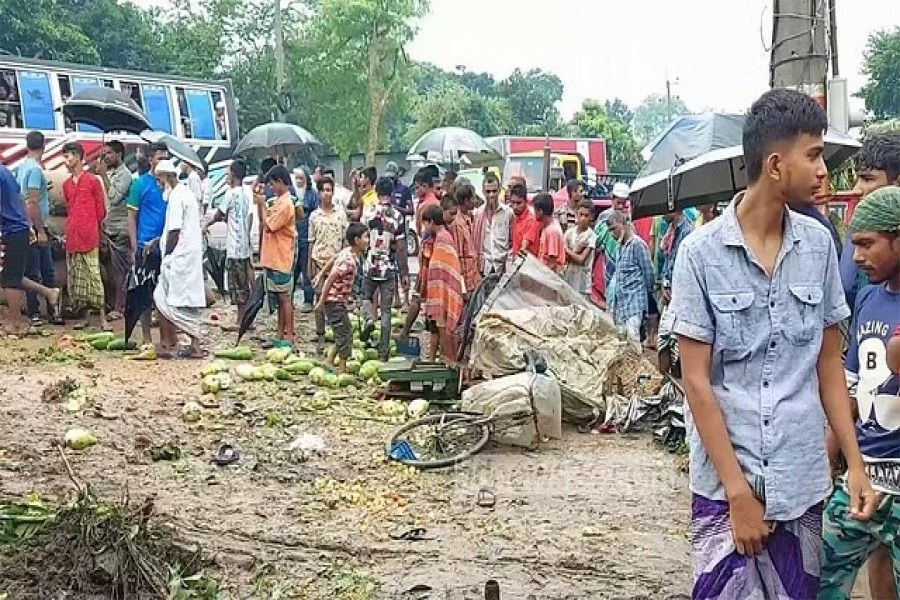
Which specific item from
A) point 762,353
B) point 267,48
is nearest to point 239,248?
point 762,353

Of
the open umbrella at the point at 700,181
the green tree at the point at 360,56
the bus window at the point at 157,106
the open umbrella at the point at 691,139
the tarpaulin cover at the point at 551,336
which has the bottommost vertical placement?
the tarpaulin cover at the point at 551,336

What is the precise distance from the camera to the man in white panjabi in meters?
10.2

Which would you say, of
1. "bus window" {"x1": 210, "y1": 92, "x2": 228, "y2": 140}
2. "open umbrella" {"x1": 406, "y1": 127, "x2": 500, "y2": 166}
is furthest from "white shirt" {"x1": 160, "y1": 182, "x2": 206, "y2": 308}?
"bus window" {"x1": 210, "y1": 92, "x2": 228, "y2": 140}

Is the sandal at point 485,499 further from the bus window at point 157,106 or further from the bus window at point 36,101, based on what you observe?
the bus window at point 157,106

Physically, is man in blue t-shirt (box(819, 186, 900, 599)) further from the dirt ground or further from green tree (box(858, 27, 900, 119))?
green tree (box(858, 27, 900, 119))

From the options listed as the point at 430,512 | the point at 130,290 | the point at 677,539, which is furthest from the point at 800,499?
the point at 130,290

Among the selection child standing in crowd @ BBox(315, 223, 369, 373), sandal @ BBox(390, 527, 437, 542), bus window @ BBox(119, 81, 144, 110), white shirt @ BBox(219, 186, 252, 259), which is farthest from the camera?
bus window @ BBox(119, 81, 144, 110)

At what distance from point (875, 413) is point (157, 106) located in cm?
2021

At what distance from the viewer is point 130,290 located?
34.5 feet

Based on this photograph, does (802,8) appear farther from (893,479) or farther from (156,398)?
(156,398)

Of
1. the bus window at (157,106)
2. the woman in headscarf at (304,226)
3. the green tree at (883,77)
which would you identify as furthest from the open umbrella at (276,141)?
the green tree at (883,77)

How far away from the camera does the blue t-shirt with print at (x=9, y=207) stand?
36.0 feet

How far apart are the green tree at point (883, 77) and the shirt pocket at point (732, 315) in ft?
125

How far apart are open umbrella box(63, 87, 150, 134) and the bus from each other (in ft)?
3.21
